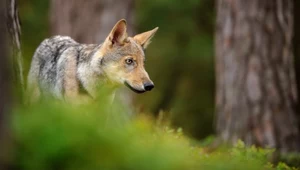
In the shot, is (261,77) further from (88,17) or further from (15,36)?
(15,36)

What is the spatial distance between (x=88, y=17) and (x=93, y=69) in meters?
6.38

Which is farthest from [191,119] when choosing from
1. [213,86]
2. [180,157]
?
[180,157]

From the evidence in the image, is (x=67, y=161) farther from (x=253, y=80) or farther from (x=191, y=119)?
(x=191, y=119)

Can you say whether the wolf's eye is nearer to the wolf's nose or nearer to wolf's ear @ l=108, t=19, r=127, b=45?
wolf's ear @ l=108, t=19, r=127, b=45

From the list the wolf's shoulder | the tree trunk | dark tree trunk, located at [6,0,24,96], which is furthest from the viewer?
the tree trunk

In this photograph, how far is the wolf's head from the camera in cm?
909

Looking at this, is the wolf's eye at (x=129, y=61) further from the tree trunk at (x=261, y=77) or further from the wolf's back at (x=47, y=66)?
the tree trunk at (x=261, y=77)

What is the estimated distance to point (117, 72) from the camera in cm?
920

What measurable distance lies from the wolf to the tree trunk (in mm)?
3923

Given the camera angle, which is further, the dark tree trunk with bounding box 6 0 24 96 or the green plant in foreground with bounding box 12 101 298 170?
the dark tree trunk with bounding box 6 0 24 96

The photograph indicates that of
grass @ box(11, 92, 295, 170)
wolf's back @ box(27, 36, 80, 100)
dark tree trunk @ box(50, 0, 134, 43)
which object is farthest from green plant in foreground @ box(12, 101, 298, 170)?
dark tree trunk @ box(50, 0, 134, 43)

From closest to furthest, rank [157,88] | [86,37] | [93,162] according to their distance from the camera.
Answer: [93,162], [86,37], [157,88]

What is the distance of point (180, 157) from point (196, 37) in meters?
16.7

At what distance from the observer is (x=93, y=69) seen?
363 inches
